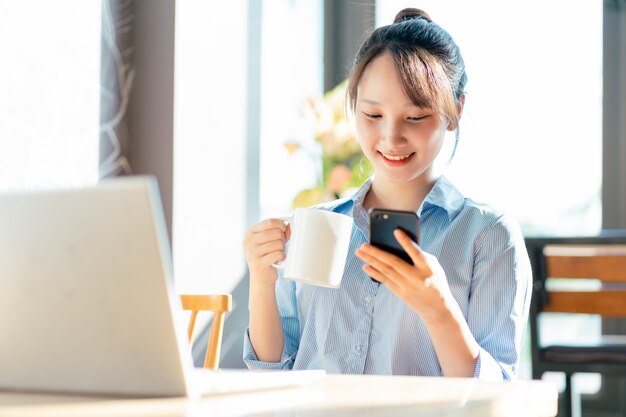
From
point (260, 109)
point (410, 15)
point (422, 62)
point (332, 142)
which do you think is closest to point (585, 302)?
point (332, 142)

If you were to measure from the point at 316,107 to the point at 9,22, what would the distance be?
44.0 inches

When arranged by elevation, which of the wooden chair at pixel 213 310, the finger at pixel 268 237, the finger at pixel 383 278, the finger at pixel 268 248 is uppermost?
the finger at pixel 268 237

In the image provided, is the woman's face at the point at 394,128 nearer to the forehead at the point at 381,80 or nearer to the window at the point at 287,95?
the forehead at the point at 381,80

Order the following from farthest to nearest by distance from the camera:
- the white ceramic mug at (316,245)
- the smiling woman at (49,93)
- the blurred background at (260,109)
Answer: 1. the blurred background at (260,109)
2. the smiling woman at (49,93)
3. the white ceramic mug at (316,245)

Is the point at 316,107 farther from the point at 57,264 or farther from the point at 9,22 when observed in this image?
the point at 57,264

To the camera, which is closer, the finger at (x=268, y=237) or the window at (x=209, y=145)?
the finger at (x=268, y=237)

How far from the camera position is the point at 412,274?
39.7 inches

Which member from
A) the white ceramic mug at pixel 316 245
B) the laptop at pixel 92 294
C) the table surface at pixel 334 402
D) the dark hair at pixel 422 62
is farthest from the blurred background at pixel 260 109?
the laptop at pixel 92 294

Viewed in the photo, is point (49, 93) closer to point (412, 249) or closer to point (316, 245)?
point (316, 245)

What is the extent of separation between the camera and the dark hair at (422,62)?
139cm

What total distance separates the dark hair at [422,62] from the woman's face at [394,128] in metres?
0.02

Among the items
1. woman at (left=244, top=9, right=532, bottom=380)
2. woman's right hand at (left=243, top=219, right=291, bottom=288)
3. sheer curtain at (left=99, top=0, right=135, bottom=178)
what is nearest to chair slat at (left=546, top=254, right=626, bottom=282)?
woman at (left=244, top=9, right=532, bottom=380)

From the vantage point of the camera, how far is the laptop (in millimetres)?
660

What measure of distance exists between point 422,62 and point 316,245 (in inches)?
18.5
